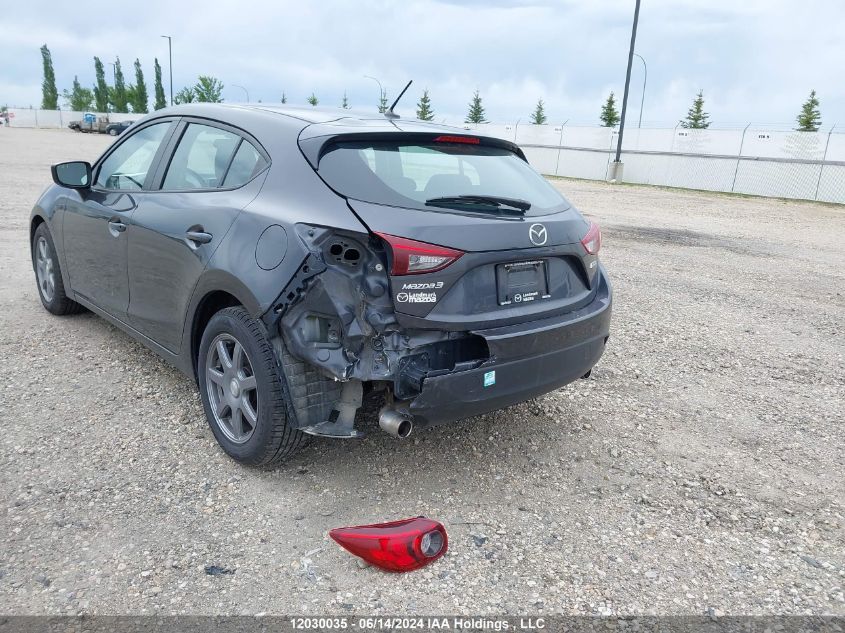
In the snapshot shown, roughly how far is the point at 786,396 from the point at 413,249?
3.19 metres

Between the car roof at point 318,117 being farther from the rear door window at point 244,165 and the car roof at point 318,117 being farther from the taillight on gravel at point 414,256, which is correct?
the taillight on gravel at point 414,256

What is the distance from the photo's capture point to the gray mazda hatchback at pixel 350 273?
289 centimetres

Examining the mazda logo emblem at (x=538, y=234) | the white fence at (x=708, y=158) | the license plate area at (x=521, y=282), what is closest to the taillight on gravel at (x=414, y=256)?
the license plate area at (x=521, y=282)

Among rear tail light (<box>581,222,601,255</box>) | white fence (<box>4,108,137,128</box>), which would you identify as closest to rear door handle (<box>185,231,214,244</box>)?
rear tail light (<box>581,222,601,255</box>)

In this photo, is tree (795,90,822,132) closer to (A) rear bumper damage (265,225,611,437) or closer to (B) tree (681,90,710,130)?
(B) tree (681,90,710,130)

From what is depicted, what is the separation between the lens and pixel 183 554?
2.79 metres

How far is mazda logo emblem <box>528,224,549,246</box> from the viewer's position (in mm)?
3246

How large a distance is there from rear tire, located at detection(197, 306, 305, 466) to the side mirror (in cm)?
192

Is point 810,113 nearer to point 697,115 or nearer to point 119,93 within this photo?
point 697,115

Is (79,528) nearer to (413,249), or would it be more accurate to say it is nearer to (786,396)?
(413,249)

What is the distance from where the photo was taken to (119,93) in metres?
103

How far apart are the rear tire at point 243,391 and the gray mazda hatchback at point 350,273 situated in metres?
0.01

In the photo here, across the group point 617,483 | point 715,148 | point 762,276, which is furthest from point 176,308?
point 715,148

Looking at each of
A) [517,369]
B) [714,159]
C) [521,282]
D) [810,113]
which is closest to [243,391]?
[517,369]
